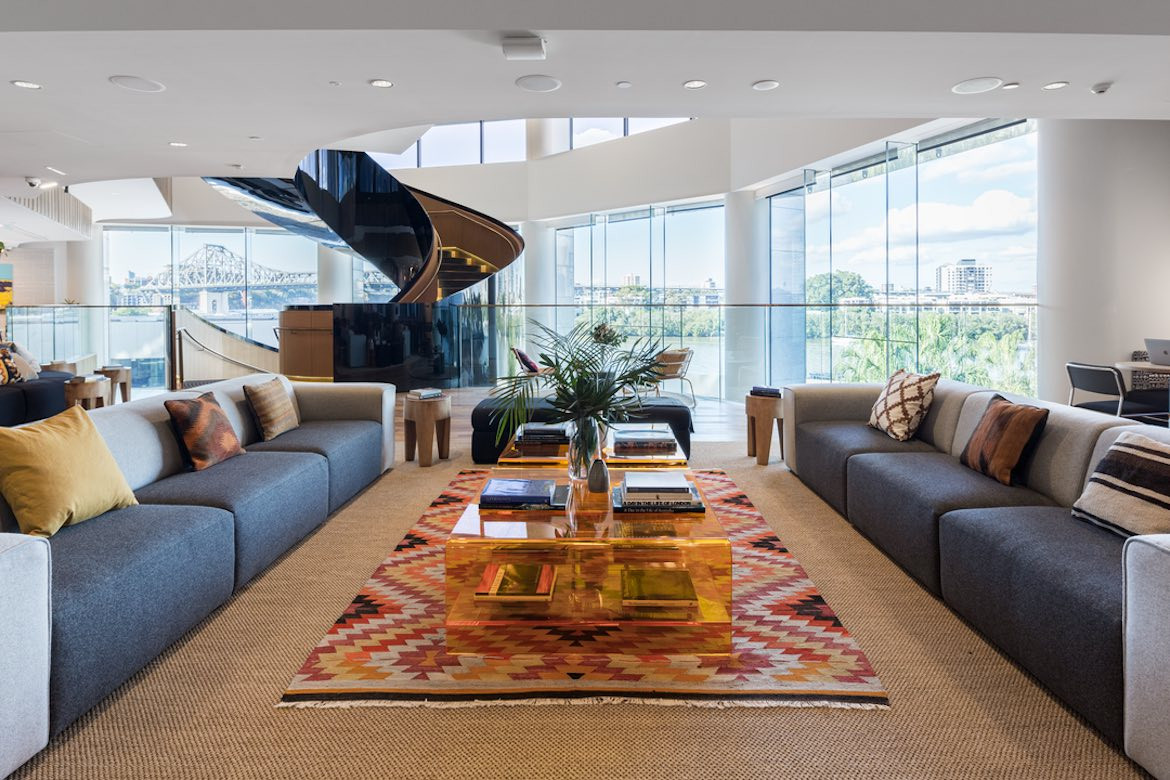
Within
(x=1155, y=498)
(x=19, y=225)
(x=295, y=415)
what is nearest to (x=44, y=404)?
(x=295, y=415)

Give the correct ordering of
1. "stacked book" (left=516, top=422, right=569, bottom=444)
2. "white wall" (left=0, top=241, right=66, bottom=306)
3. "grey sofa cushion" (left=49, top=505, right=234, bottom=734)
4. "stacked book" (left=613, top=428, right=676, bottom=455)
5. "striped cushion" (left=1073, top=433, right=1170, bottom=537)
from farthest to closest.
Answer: "white wall" (left=0, top=241, right=66, bottom=306)
"stacked book" (left=516, top=422, right=569, bottom=444)
"stacked book" (left=613, top=428, right=676, bottom=455)
"striped cushion" (left=1073, top=433, right=1170, bottom=537)
"grey sofa cushion" (left=49, top=505, right=234, bottom=734)

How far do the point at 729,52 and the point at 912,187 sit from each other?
5.05 metres

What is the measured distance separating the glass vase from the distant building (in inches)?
229

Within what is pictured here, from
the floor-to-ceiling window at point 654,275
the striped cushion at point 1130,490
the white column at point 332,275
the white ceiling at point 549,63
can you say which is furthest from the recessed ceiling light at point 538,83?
the white column at point 332,275

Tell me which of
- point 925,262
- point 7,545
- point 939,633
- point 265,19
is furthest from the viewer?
point 925,262

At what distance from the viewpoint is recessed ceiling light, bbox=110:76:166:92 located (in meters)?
4.32

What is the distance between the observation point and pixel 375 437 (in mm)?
5180

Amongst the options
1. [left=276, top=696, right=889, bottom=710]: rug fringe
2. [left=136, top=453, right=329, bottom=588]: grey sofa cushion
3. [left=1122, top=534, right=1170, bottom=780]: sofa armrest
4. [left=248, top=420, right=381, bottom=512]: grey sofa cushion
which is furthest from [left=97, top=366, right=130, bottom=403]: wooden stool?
[left=1122, top=534, right=1170, bottom=780]: sofa armrest

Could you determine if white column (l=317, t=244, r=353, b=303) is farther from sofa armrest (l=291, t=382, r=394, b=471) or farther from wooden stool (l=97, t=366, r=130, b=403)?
sofa armrest (l=291, t=382, r=394, b=471)

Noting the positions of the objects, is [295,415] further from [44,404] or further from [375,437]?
[44,404]

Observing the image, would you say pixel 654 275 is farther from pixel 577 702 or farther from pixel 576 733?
→ pixel 576 733

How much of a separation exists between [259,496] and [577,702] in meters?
1.79

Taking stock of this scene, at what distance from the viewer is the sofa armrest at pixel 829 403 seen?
5273mm

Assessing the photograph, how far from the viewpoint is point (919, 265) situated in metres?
8.23
